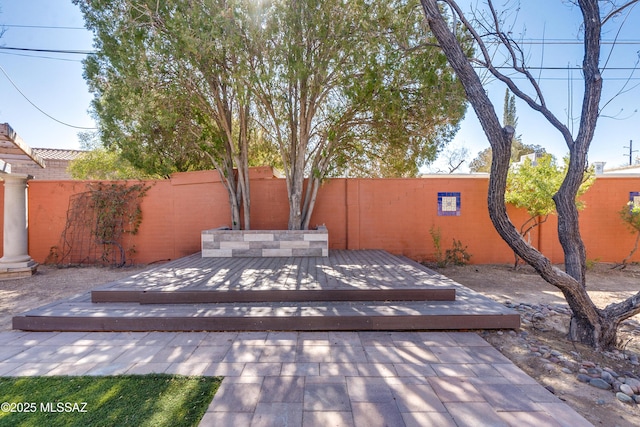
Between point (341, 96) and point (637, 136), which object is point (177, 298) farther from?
point (637, 136)

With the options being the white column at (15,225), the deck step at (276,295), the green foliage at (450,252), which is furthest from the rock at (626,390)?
the white column at (15,225)

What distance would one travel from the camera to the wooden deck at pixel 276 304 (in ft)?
11.3

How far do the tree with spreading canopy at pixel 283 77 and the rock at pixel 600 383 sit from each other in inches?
165

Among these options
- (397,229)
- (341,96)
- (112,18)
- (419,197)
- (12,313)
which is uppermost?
(112,18)

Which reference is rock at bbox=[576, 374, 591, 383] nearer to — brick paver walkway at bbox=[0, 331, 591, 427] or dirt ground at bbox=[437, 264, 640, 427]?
dirt ground at bbox=[437, 264, 640, 427]

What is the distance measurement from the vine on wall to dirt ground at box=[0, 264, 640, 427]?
1.47 ft

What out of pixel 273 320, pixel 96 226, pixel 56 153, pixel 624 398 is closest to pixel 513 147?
pixel 624 398

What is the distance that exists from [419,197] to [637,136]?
12.7 feet

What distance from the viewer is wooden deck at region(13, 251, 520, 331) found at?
11.3 ft

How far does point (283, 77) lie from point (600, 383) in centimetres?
571

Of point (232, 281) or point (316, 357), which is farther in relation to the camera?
point (232, 281)

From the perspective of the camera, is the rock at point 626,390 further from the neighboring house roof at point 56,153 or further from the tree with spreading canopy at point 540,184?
the neighboring house roof at point 56,153

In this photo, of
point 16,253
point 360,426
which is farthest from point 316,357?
point 16,253

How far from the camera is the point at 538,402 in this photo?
2.19 m
